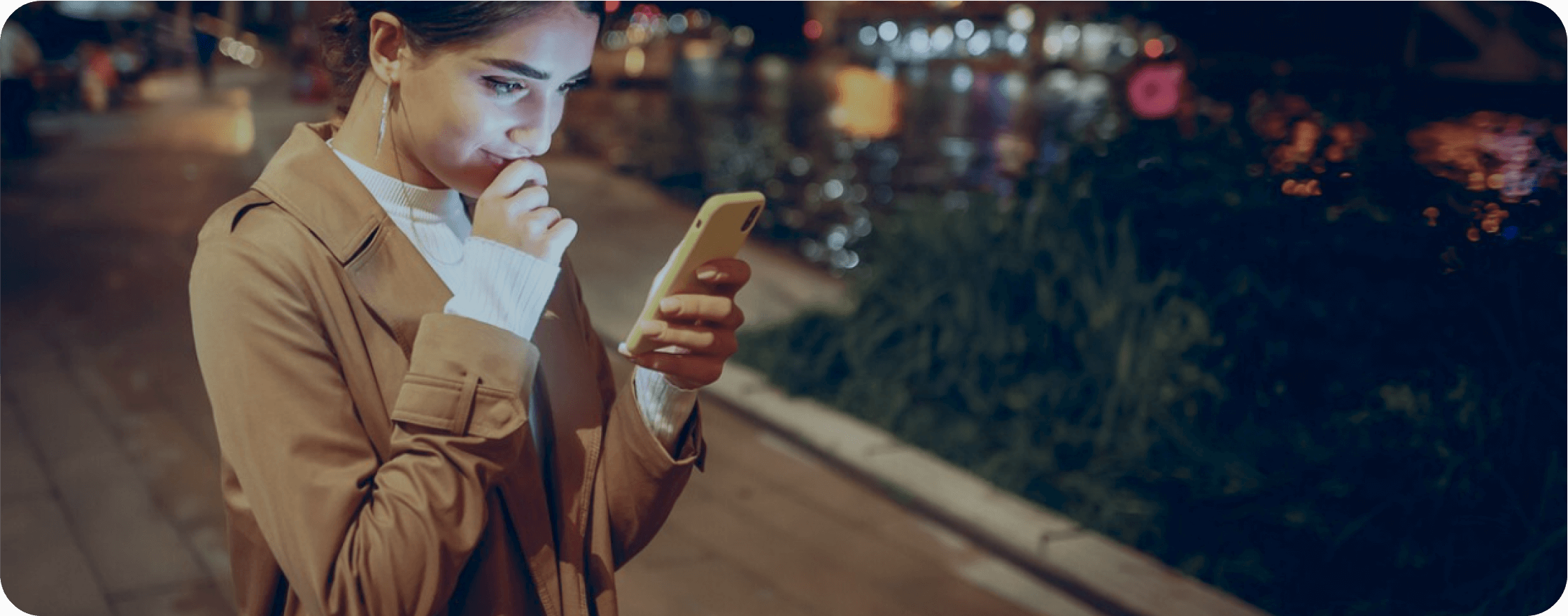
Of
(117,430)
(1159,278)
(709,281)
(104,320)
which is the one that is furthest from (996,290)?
(104,320)

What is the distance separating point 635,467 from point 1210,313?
167 inches

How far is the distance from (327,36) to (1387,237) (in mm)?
4441

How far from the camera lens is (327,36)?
1.54 meters

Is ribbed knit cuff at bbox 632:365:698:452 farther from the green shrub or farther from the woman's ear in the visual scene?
the green shrub

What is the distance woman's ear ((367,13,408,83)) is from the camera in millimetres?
1364

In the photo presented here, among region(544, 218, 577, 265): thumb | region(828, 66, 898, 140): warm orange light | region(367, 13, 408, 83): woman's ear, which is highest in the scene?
region(367, 13, 408, 83): woman's ear

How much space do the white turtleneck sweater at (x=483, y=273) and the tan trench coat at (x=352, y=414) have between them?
0.11 ft

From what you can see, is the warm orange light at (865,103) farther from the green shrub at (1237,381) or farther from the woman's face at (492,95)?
the woman's face at (492,95)

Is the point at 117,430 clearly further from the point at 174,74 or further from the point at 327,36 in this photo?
the point at 174,74

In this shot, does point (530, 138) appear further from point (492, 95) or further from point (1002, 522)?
point (1002, 522)

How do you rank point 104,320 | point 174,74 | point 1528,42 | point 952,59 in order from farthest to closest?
1. point 174,74
2. point 952,59
3. point 104,320
4. point 1528,42

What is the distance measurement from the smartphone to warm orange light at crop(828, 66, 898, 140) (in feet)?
36.2

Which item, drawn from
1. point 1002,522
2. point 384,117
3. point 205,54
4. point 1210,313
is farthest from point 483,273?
point 205,54

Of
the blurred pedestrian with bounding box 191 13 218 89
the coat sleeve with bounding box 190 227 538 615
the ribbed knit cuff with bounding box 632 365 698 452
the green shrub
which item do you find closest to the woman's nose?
the coat sleeve with bounding box 190 227 538 615
